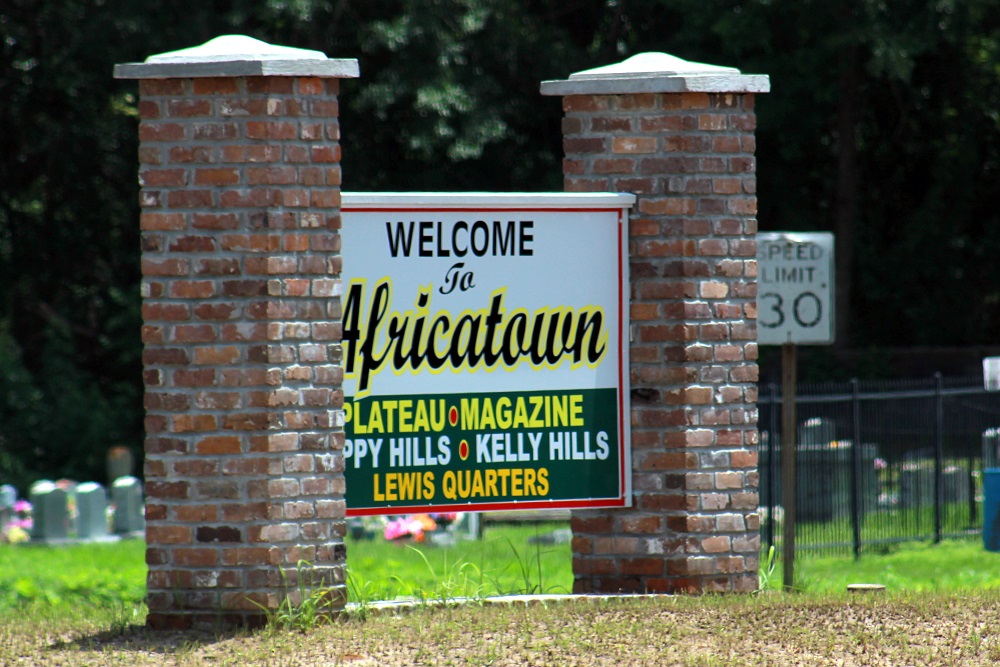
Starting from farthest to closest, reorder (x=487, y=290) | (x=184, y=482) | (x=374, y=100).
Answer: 1. (x=374, y=100)
2. (x=487, y=290)
3. (x=184, y=482)

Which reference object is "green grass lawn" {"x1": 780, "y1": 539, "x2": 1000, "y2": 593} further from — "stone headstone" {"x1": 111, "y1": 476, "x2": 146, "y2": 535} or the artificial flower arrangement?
"stone headstone" {"x1": 111, "y1": 476, "x2": 146, "y2": 535}

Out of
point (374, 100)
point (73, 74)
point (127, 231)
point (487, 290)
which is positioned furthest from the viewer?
point (127, 231)

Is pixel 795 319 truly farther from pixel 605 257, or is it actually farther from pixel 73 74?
pixel 73 74

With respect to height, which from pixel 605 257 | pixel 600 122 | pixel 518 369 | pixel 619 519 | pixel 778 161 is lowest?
pixel 619 519

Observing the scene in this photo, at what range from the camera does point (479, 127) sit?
23375 mm

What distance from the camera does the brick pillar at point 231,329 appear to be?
6547 millimetres

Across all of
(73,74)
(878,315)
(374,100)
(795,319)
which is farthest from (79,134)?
(795,319)

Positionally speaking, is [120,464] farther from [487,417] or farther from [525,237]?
[525,237]

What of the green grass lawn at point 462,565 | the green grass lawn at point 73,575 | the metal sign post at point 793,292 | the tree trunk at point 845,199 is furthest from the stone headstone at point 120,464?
the tree trunk at point 845,199

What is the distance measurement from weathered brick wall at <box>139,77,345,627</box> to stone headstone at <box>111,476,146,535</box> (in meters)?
9.15

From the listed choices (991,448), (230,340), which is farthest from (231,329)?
(991,448)

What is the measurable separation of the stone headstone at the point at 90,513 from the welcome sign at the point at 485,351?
29.5 feet

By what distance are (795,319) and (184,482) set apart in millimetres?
4018

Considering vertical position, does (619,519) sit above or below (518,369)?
below
